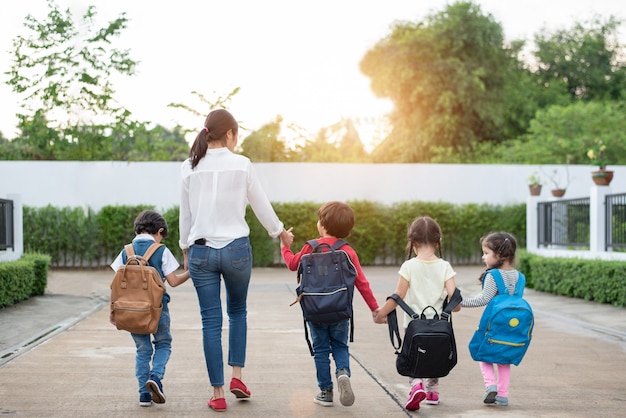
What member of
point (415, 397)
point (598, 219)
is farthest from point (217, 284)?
point (598, 219)

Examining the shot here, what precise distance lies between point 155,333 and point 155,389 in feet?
1.25

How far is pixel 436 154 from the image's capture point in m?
39.3

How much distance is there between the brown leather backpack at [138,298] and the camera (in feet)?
17.6

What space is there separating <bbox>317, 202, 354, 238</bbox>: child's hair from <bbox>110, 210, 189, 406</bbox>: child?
913mm

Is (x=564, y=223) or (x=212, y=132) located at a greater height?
(x=212, y=132)

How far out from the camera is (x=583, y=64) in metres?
45.7

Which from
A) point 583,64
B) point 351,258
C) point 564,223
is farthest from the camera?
point 583,64

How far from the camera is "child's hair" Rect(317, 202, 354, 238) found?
537 centimetres

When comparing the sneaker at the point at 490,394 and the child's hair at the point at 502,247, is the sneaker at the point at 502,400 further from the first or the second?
the child's hair at the point at 502,247

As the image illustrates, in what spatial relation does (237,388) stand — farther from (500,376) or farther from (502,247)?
(502,247)

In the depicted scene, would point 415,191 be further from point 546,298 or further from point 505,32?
point 505,32

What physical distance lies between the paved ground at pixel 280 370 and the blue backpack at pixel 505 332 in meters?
0.34

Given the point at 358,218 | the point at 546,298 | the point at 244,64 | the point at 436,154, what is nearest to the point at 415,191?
the point at 358,218

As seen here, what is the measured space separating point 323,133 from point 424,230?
31.5m
